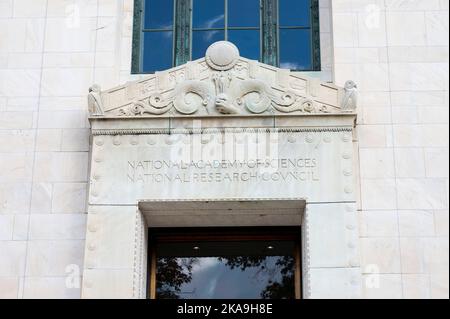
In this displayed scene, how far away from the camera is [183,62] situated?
17.0 metres

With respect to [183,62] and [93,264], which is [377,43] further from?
[93,264]

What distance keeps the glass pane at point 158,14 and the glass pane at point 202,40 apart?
61 centimetres

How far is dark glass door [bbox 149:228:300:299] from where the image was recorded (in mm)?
15828

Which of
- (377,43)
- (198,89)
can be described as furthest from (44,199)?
(377,43)

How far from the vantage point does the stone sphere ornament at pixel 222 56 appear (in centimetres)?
1576

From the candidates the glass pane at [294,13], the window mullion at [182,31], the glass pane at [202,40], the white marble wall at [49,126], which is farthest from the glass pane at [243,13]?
the white marble wall at [49,126]

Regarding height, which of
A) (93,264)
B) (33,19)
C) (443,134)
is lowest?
(93,264)

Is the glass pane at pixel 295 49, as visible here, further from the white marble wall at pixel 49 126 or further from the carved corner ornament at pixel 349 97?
the white marble wall at pixel 49 126

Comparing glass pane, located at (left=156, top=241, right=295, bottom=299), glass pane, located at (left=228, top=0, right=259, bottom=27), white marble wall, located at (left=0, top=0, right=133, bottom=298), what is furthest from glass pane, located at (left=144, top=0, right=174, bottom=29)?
glass pane, located at (left=156, top=241, right=295, bottom=299)

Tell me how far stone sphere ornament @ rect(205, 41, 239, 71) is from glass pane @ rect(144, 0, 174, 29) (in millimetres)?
1918
